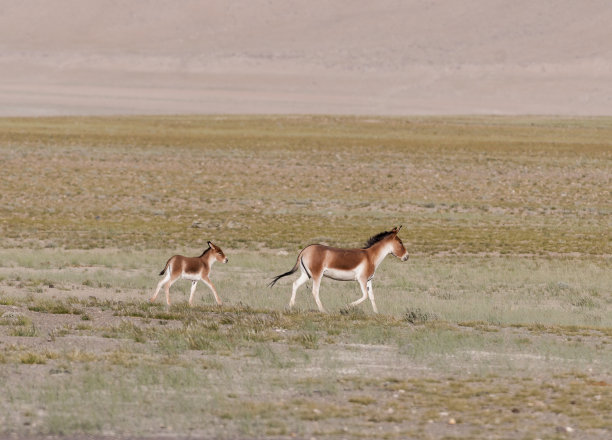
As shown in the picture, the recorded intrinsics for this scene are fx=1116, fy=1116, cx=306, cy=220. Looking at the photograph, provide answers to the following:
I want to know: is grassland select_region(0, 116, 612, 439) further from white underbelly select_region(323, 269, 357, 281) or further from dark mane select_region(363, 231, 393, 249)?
dark mane select_region(363, 231, 393, 249)

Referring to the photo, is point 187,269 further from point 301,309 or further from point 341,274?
→ point 341,274

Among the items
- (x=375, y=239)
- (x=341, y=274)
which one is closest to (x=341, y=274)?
(x=341, y=274)

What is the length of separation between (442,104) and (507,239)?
423 ft

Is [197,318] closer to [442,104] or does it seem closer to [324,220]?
[324,220]

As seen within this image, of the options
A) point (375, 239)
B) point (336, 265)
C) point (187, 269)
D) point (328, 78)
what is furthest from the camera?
point (328, 78)

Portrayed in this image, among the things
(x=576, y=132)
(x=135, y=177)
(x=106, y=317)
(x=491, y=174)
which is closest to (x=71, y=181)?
(x=135, y=177)

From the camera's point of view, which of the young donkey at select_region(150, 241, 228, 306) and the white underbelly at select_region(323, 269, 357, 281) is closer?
the white underbelly at select_region(323, 269, 357, 281)

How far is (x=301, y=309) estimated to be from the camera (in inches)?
676

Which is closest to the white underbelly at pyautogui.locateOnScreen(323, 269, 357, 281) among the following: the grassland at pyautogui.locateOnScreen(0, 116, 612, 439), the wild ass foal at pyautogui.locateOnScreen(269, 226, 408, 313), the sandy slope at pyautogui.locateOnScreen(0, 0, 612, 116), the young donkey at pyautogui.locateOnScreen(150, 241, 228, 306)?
the wild ass foal at pyautogui.locateOnScreen(269, 226, 408, 313)

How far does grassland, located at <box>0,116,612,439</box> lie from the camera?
34.5 ft

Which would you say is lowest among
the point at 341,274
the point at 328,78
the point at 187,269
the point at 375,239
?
the point at 187,269

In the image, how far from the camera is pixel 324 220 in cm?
3534

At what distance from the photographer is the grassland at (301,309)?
10516mm

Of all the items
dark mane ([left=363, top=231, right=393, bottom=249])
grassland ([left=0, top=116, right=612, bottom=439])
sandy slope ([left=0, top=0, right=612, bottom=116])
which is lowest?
grassland ([left=0, top=116, right=612, bottom=439])
